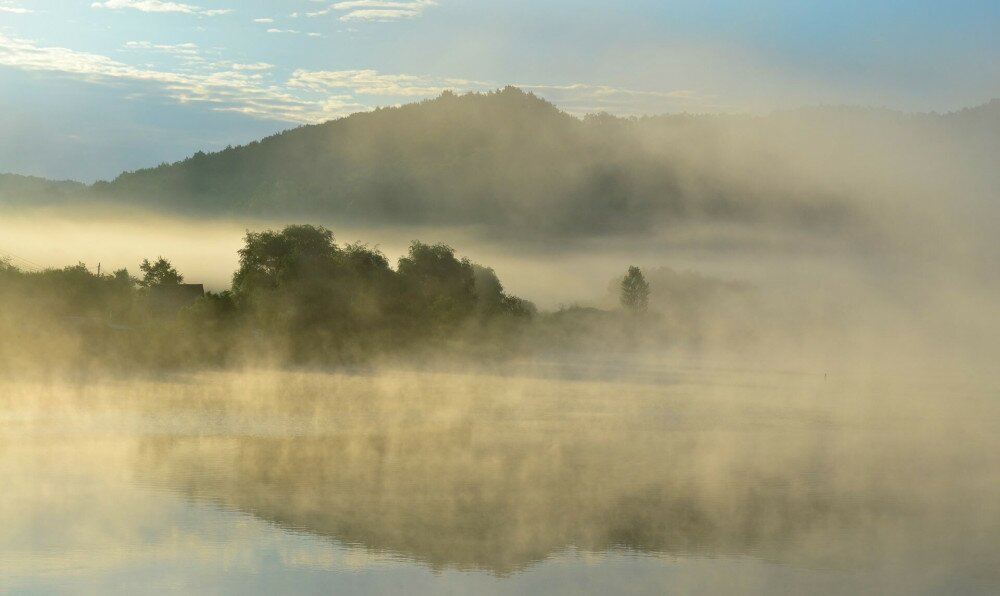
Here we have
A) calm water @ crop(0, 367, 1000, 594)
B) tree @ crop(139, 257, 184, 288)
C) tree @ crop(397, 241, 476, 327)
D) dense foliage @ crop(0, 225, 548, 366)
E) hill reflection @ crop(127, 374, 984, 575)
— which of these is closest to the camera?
calm water @ crop(0, 367, 1000, 594)

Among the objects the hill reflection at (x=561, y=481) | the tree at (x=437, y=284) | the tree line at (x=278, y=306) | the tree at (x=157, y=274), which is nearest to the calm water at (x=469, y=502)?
the hill reflection at (x=561, y=481)

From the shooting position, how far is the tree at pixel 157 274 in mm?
92875

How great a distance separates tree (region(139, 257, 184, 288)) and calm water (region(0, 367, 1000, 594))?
4570 cm

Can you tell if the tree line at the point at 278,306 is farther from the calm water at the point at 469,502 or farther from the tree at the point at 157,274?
the calm water at the point at 469,502

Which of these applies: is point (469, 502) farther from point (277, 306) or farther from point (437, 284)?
point (437, 284)

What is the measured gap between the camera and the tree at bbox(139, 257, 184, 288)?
92.9m

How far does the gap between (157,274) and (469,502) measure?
74891 millimetres

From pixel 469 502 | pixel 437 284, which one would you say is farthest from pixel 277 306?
pixel 469 502

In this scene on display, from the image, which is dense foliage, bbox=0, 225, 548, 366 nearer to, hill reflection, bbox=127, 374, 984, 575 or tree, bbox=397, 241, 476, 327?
tree, bbox=397, 241, 476, 327

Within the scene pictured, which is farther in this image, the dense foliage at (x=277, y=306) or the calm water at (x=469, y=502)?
the dense foliage at (x=277, y=306)

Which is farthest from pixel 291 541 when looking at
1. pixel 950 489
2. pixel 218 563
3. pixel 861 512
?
pixel 950 489

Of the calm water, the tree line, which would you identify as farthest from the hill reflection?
the tree line

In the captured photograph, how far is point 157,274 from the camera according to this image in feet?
307

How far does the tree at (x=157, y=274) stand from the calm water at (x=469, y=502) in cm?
4570
